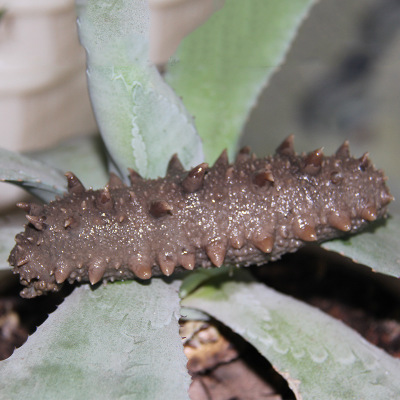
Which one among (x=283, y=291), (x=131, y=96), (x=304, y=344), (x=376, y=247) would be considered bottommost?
(x=283, y=291)

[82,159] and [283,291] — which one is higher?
[82,159]

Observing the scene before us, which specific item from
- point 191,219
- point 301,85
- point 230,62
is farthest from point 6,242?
point 301,85

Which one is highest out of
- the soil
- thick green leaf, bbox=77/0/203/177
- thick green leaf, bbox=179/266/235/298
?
thick green leaf, bbox=77/0/203/177

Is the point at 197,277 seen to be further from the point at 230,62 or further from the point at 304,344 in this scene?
the point at 230,62

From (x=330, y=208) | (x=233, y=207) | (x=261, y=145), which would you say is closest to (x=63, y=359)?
(x=233, y=207)

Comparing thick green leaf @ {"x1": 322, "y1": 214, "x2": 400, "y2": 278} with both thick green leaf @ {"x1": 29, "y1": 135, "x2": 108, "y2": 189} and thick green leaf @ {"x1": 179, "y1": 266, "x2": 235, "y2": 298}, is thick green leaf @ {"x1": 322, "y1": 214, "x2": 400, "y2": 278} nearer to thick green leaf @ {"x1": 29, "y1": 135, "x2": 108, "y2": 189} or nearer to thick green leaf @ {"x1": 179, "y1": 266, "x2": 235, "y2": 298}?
thick green leaf @ {"x1": 179, "y1": 266, "x2": 235, "y2": 298}

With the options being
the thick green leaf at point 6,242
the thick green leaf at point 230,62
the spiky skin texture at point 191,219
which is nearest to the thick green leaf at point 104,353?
the spiky skin texture at point 191,219

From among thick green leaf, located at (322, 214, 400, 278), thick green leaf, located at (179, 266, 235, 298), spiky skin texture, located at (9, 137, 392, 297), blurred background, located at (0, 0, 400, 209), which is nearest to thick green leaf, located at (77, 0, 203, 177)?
spiky skin texture, located at (9, 137, 392, 297)
